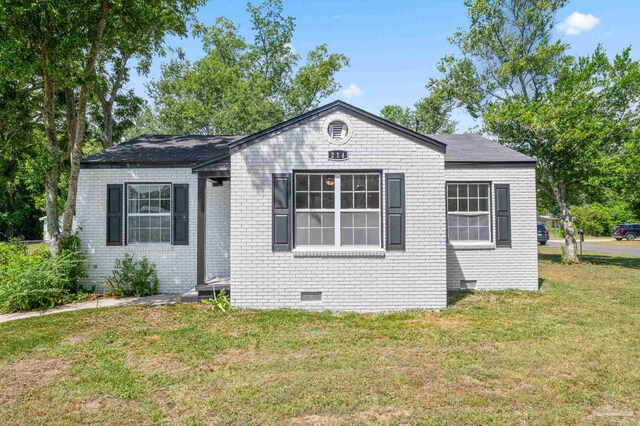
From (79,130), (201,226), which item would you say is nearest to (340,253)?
(201,226)

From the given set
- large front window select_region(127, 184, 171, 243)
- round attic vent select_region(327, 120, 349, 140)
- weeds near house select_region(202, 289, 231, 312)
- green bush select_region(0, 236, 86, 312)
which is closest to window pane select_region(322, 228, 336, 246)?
round attic vent select_region(327, 120, 349, 140)

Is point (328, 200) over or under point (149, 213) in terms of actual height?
over

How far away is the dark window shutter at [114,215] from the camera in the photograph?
31.6ft

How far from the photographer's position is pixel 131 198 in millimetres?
9891

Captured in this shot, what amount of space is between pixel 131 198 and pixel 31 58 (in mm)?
3871

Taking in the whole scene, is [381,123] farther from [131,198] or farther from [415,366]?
[131,198]

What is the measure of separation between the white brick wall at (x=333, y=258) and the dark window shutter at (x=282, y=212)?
13 centimetres

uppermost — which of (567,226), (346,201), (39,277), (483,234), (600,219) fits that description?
(346,201)

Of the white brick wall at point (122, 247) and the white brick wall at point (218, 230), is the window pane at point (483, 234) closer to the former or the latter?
the white brick wall at point (218, 230)

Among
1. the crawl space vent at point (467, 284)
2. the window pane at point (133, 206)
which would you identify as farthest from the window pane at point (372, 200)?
the window pane at point (133, 206)

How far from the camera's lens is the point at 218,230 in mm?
9930

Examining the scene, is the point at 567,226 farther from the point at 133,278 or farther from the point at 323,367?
the point at 133,278

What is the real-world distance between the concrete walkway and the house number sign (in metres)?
4.90

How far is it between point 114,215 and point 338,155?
20.5 feet
